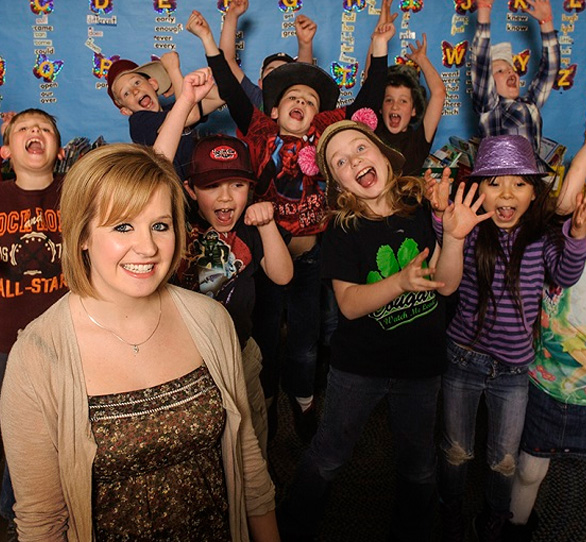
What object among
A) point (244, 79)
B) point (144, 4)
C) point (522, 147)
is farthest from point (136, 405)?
point (144, 4)

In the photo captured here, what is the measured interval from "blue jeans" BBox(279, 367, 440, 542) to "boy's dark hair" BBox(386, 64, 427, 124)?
184 centimetres

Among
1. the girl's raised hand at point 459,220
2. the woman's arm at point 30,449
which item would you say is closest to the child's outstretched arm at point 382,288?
the girl's raised hand at point 459,220

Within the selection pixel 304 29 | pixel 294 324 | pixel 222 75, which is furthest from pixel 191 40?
pixel 294 324

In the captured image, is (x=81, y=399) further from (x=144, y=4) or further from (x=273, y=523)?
(x=144, y=4)

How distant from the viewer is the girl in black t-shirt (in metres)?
1.88

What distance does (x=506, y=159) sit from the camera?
205 centimetres

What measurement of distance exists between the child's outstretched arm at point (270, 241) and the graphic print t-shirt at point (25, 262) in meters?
0.84

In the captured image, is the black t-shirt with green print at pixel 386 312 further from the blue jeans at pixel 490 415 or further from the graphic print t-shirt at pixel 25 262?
the graphic print t-shirt at pixel 25 262

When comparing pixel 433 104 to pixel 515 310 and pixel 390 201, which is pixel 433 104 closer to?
pixel 390 201

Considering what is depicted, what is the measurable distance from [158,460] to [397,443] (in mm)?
1005

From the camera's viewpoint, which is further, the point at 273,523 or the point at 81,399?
the point at 273,523

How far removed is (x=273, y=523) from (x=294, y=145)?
1726 millimetres

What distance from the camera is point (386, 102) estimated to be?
315 cm

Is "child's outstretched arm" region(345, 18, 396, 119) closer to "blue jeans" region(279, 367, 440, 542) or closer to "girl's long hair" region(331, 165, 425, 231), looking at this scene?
"girl's long hair" region(331, 165, 425, 231)
